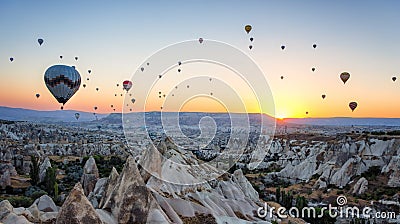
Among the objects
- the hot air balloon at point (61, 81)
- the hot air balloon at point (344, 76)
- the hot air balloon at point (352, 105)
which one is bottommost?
the hot air balloon at point (352, 105)

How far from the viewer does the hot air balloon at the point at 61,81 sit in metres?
23.1

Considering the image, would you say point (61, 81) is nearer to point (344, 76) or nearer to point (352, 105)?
point (344, 76)

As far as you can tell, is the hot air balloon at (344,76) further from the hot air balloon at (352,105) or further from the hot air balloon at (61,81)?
the hot air balloon at (61,81)

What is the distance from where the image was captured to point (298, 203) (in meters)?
28.1

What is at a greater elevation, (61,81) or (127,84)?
(127,84)

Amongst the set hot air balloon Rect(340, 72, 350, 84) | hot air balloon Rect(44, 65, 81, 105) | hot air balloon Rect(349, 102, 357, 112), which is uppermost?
hot air balloon Rect(340, 72, 350, 84)

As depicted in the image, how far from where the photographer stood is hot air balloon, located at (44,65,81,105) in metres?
23.1

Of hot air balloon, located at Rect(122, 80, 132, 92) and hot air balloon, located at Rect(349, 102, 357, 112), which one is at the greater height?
hot air balloon, located at Rect(122, 80, 132, 92)

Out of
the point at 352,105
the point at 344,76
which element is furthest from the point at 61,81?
the point at 352,105

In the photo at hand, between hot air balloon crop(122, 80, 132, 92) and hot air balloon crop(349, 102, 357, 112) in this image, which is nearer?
hot air balloon crop(122, 80, 132, 92)

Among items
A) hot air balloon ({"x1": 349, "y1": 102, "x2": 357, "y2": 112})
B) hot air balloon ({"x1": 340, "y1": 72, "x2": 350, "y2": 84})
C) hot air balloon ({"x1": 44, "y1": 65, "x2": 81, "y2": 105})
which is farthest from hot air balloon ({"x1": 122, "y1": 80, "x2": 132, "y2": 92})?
hot air balloon ({"x1": 349, "y1": 102, "x2": 357, "y2": 112})

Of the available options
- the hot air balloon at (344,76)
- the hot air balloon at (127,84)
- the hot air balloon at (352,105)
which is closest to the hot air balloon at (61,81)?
the hot air balloon at (127,84)

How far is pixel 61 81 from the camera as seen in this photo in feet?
75.9

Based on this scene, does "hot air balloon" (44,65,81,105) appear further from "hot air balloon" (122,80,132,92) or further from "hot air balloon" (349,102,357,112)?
"hot air balloon" (349,102,357,112)
